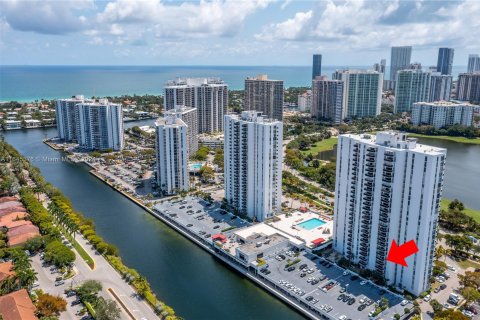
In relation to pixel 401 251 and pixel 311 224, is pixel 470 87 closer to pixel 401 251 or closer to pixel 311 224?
pixel 311 224

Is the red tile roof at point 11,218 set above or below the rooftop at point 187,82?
below

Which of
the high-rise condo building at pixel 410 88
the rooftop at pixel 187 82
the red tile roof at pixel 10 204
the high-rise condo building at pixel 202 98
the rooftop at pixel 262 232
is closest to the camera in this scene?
the rooftop at pixel 262 232

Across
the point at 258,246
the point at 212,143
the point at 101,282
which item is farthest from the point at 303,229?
the point at 212,143

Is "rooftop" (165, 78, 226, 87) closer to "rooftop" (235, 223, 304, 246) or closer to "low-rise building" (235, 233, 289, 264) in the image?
"rooftop" (235, 223, 304, 246)

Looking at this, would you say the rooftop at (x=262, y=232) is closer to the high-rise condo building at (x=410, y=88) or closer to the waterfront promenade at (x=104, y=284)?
the waterfront promenade at (x=104, y=284)

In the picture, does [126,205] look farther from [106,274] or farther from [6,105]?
[6,105]

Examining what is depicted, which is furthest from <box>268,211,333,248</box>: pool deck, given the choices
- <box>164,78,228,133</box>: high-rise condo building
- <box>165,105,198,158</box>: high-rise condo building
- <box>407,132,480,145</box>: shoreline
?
<box>407,132,480,145</box>: shoreline

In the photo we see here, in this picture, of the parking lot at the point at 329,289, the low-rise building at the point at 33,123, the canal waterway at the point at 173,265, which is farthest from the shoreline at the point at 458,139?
the low-rise building at the point at 33,123
